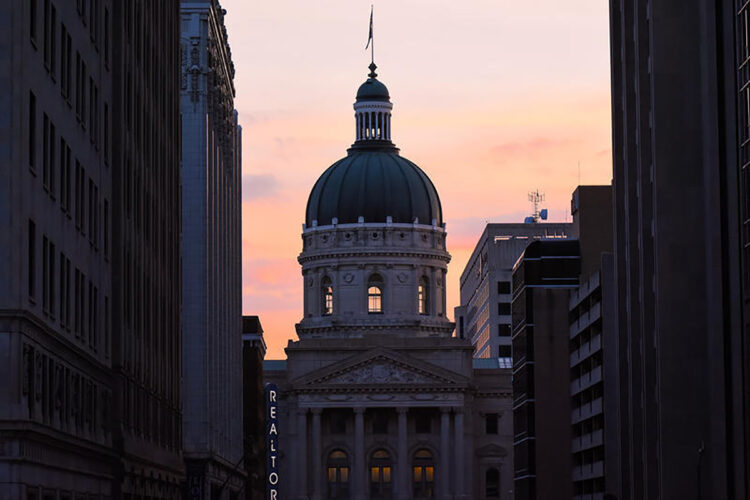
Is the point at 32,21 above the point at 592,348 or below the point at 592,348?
above

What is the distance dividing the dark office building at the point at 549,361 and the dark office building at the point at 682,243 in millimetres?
41339

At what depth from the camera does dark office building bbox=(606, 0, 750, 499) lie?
54.1m

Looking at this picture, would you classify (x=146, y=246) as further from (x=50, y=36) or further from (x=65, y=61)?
(x=50, y=36)

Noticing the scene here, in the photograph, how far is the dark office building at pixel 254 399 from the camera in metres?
160

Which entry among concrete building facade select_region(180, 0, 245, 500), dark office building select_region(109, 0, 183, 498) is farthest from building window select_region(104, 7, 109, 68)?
concrete building facade select_region(180, 0, 245, 500)

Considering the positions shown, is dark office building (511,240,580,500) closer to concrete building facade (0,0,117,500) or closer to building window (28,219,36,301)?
concrete building facade (0,0,117,500)

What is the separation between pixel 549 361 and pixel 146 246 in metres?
59.1

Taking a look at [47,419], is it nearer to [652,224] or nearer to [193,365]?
[652,224]

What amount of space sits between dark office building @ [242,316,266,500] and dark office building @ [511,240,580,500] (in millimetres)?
33655

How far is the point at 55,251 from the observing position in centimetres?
4466

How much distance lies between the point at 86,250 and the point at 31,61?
1095 cm

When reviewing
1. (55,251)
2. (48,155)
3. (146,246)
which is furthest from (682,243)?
(48,155)

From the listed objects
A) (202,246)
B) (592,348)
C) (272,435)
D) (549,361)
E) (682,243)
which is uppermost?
(202,246)

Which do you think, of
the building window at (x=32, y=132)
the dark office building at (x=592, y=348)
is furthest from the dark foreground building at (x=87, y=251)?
the dark office building at (x=592, y=348)
